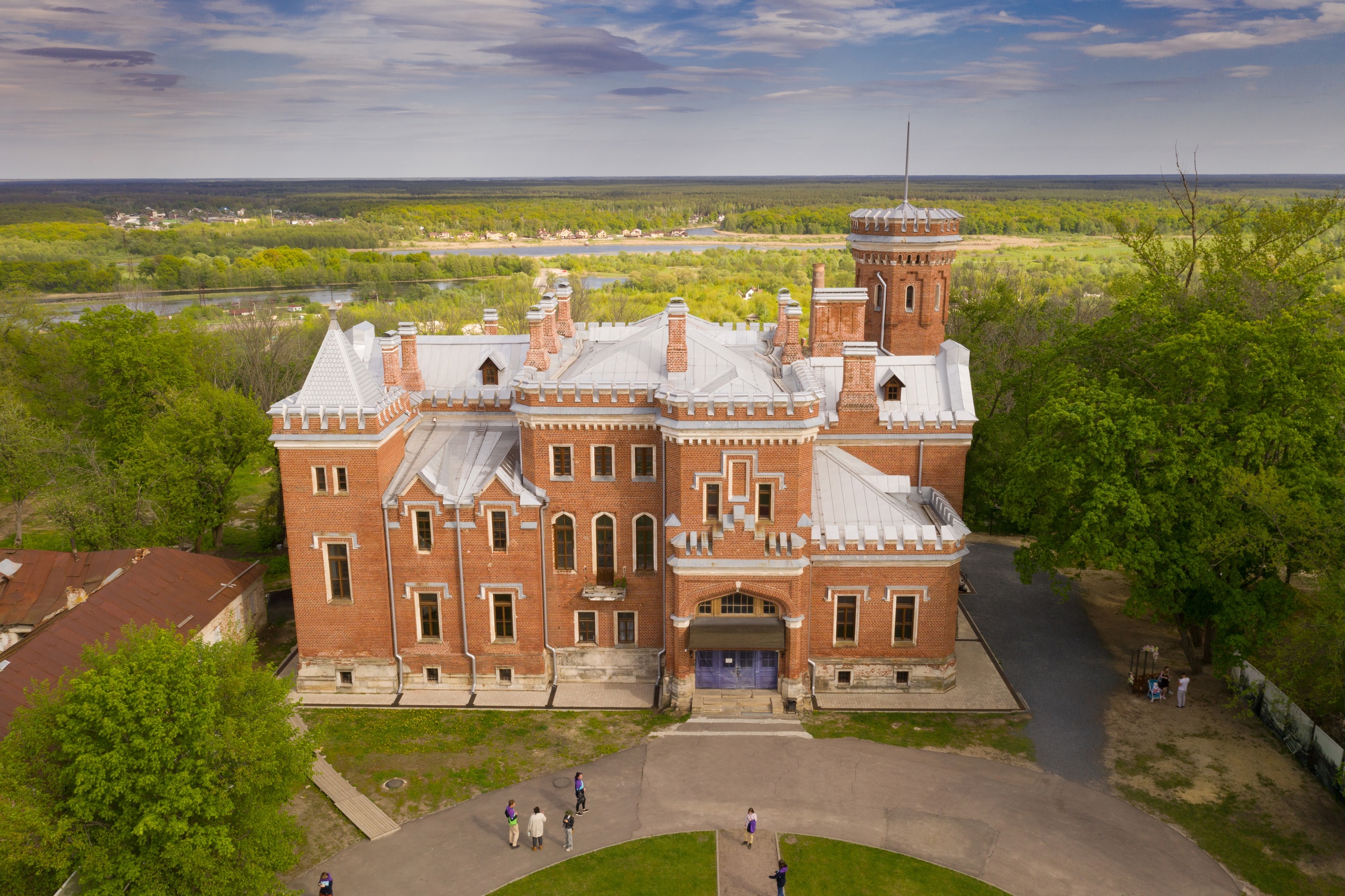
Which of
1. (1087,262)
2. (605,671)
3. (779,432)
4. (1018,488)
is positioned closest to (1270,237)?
(1018,488)

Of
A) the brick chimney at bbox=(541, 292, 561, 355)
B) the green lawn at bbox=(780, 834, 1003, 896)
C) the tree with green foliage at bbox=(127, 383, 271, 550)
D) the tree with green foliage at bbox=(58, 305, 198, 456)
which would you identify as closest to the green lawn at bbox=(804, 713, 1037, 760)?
the green lawn at bbox=(780, 834, 1003, 896)

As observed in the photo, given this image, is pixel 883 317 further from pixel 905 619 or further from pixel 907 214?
pixel 905 619

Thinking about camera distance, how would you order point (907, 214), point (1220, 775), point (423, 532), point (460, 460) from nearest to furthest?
point (1220, 775) < point (423, 532) < point (460, 460) < point (907, 214)

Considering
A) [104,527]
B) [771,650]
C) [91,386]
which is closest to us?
[771,650]

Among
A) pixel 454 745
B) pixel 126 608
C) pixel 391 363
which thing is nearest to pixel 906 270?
pixel 391 363

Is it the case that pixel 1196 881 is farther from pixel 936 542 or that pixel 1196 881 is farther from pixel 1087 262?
pixel 1087 262

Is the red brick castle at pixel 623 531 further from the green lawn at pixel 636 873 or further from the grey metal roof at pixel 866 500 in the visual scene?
the green lawn at pixel 636 873

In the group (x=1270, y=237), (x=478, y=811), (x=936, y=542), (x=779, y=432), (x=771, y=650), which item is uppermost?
(x=1270, y=237)
